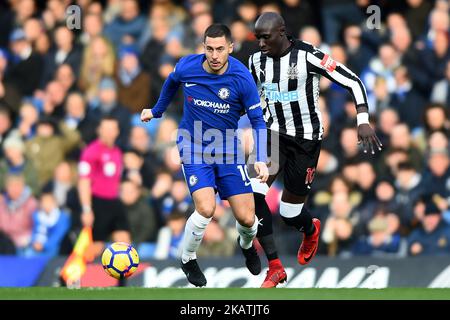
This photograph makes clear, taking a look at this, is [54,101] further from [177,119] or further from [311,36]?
[311,36]

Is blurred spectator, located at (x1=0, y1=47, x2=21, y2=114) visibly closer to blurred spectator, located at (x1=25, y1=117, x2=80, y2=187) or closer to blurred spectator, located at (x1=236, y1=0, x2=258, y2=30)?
blurred spectator, located at (x1=25, y1=117, x2=80, y2=187)

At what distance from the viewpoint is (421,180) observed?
14.7 m

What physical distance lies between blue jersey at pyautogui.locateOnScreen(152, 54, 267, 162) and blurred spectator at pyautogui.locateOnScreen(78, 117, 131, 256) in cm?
412

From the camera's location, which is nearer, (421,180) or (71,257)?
(71,257)

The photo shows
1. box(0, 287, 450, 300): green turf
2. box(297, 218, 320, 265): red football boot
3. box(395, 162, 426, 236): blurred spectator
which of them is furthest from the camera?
box(395, 162, 426, 236): blurred spectator

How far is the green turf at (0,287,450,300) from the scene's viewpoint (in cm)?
1002

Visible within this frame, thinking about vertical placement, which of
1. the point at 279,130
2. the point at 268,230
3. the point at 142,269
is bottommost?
the point at 142,269

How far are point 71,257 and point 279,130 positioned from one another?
325 cm

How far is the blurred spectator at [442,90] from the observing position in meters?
15.6

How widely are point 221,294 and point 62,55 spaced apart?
7679 millimetres

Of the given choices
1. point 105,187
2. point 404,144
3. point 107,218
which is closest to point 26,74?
point 105,187

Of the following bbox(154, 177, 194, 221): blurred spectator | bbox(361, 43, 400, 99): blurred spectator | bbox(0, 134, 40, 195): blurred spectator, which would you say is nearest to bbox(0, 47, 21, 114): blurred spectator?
bbox(0, 134, 40, 195): blurred spectator

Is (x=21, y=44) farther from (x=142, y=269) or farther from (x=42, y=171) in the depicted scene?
(x=142, y=269)

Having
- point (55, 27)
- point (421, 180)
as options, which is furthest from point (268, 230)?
point (55, 27)
